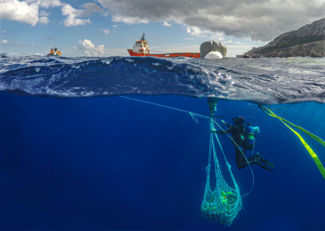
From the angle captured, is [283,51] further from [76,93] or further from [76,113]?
[76,93]

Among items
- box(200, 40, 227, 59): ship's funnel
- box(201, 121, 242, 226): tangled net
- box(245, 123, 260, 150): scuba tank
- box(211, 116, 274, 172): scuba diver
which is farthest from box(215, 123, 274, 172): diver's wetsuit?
box(200, 40, 227, 59): ship's funnel

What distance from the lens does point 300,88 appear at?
7.79m

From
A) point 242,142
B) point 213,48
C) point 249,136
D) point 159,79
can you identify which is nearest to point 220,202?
point 242,142

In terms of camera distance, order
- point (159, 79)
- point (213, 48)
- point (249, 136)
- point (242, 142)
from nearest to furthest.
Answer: point (249, 136) → point (242, 142) → point (159, 79) → point (213, 48)

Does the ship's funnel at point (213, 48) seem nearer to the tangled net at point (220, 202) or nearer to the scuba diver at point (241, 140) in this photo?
the scuba diver at point (241, 140)

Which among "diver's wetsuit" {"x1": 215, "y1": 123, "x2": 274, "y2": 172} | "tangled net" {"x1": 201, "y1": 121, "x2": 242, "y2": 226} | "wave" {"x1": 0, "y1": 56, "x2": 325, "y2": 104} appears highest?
"wave" {"x1": 0, "y1": 56, "x2": 325, "y2": 104}

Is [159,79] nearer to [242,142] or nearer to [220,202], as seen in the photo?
[242,142]

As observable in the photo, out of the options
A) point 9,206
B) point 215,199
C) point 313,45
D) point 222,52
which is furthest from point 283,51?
point 9,206

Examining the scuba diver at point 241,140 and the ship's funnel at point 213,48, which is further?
the ship's funnel at point 213,48

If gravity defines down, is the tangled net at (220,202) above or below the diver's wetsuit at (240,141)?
below

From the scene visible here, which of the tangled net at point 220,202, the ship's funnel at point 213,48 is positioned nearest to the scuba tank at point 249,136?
the tangled net at point 220,202

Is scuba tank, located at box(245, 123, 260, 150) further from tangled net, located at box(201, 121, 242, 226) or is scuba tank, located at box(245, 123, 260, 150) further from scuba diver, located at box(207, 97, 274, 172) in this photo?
tangled net, located at box(201, 121, 242, 226)

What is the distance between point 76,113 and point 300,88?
17936mm

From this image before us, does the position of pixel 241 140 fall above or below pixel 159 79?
below
